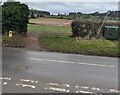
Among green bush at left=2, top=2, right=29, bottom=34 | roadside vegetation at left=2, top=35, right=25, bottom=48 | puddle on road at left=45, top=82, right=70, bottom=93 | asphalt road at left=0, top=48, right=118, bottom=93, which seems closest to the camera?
puddle on road at left=45, top=82, right=70, bottom=93

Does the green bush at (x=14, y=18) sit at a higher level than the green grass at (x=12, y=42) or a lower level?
higher

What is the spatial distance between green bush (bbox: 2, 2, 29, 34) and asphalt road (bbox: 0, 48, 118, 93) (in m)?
5.45

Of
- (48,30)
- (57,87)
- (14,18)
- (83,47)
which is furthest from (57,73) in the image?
(48,30)

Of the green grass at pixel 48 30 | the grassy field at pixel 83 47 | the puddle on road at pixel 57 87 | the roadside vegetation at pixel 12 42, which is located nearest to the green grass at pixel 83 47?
the grassy field at pixel 83 47

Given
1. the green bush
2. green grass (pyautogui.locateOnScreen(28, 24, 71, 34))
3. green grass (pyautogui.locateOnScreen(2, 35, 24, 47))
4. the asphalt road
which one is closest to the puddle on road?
the asphalt road

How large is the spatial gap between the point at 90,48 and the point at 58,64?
4.51 m

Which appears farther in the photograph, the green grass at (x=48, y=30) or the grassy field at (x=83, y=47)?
the green grass at (x=48, y=30)

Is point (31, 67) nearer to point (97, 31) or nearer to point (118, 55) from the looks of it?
point (118, 55)

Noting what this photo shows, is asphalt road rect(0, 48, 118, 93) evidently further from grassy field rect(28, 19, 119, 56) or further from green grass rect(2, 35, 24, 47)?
green grass rect(2, 35, 24, 47)

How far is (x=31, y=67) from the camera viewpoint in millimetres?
11109

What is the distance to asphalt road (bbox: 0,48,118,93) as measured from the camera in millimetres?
8312

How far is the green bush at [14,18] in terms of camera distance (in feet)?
65.2

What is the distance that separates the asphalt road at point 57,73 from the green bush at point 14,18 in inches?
215

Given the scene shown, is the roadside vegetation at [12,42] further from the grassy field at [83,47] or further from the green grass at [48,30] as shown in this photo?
the green grass at [48,30]
